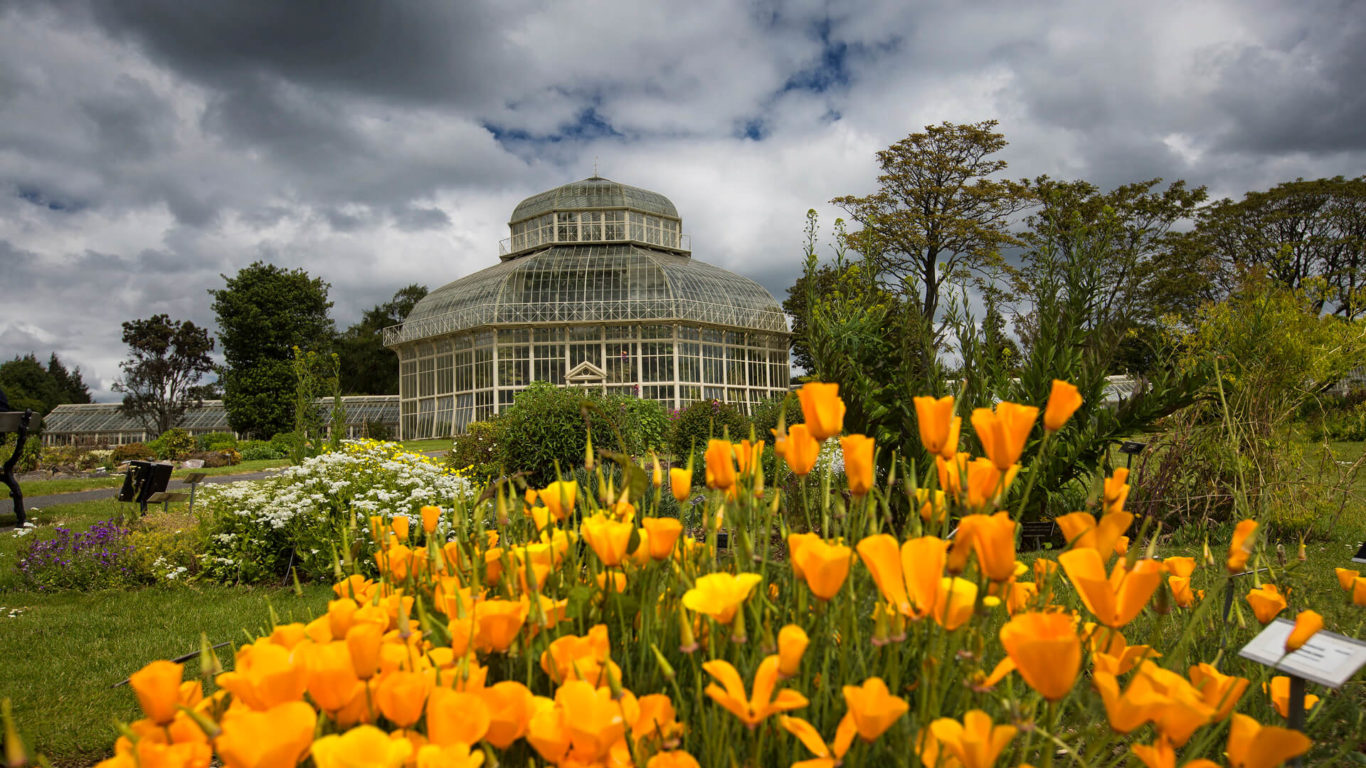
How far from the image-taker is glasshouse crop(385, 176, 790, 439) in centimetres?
2591

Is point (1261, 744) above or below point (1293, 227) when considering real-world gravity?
below

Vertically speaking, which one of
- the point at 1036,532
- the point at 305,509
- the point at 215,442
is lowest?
the point at 1036,532

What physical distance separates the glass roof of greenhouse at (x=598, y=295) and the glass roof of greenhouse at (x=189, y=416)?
7758mm

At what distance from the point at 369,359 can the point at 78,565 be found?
37.6 metres

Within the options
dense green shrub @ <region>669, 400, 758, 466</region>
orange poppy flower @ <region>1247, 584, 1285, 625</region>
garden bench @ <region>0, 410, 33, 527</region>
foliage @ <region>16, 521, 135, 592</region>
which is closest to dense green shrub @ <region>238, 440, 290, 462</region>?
garden bench @ <region>0, 410, 33, 527</region>

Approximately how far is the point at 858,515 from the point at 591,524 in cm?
60

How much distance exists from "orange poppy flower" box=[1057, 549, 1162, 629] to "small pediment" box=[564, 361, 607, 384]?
81.0 ft

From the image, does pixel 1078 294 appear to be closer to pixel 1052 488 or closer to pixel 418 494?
pixel 1052 488

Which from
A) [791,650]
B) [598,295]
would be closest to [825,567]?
[791,650]

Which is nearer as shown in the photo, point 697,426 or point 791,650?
point 791,650

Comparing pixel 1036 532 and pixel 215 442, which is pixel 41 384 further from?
pixel 1036 532

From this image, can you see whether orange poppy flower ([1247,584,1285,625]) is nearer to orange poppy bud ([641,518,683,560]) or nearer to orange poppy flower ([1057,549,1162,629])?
orange poppy flower ([1057,549,1162,629])

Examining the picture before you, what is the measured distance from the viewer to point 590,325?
85.1ft

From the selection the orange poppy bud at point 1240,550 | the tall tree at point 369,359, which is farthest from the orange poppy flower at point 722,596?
the tall tree at point 369,359
